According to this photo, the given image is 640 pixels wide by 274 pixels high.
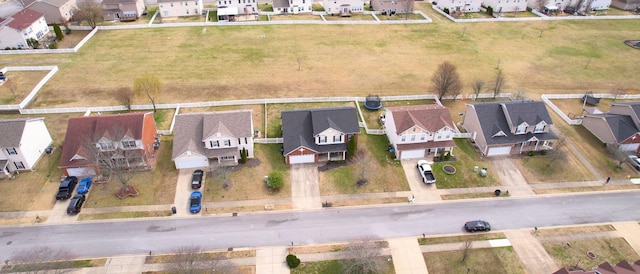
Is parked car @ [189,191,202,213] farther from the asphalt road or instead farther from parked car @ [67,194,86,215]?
parked car @ [67,194,86,215]

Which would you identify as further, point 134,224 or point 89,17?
point 89,17

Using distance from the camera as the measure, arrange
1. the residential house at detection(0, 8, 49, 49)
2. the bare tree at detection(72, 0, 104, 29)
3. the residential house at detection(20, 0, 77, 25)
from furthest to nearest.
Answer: the residential house at detection(20, 0, 77, 25) < the bare tree at detection(72, 0, 104, 29) < the residential house at detection(0, 8, 49, 49)

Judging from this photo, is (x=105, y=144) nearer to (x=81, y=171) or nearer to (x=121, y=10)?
(x=81, y=171)

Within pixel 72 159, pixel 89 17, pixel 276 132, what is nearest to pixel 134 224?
pixel 72 159

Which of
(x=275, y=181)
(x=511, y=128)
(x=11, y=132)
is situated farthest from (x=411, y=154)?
(x=11, y=132)

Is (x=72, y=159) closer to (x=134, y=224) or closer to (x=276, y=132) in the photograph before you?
(x=134, y=224)

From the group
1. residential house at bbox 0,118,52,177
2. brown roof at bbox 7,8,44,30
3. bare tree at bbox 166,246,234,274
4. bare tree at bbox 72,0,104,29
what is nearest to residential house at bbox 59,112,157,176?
residential house at bbox 0,118,52,177

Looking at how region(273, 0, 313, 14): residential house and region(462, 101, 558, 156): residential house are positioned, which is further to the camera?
region(273, 0, 313, 14): residential house
